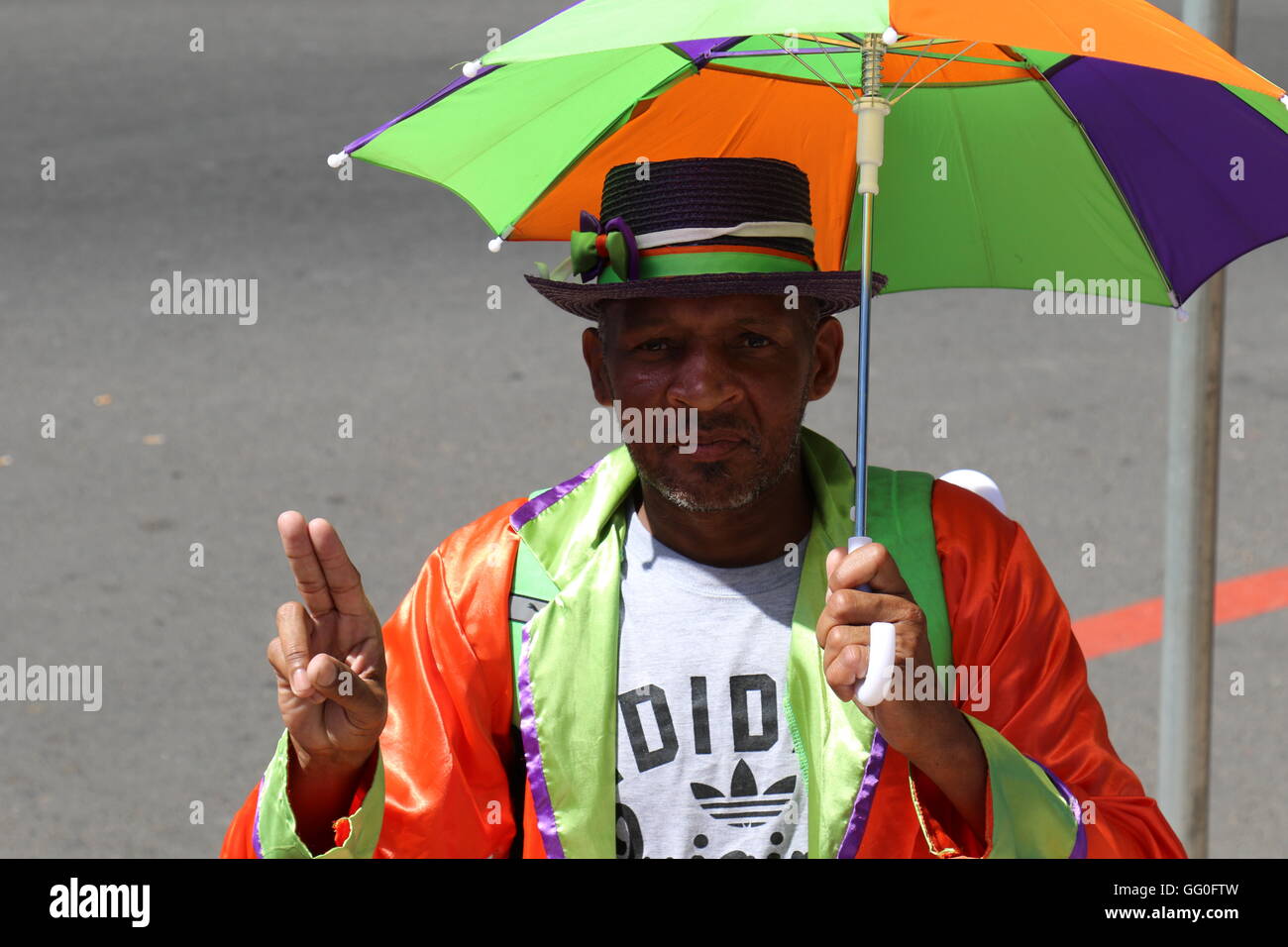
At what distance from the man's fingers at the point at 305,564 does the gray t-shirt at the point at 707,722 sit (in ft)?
2.21

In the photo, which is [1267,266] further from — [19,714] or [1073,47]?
[1073,47]

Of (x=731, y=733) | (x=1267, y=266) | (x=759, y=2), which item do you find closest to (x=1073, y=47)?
(x=759, y=2)

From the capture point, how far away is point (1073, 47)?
248 cm

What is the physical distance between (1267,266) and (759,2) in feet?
25.2

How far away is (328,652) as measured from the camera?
8.73ft

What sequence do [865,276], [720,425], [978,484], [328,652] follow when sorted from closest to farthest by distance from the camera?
1. [328,652]
2. [865,276]
3. [720,425]
4. [978,484]

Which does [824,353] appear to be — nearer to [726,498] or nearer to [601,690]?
[726,498]

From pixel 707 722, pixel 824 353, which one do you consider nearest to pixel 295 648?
pixel 707 722

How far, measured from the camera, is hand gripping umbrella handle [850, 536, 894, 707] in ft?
8.32

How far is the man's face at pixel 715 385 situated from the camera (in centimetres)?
304

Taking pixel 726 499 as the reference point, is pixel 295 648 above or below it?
below

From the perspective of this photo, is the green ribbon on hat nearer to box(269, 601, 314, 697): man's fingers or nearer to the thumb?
the thumb

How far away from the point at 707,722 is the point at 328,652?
0.74m
